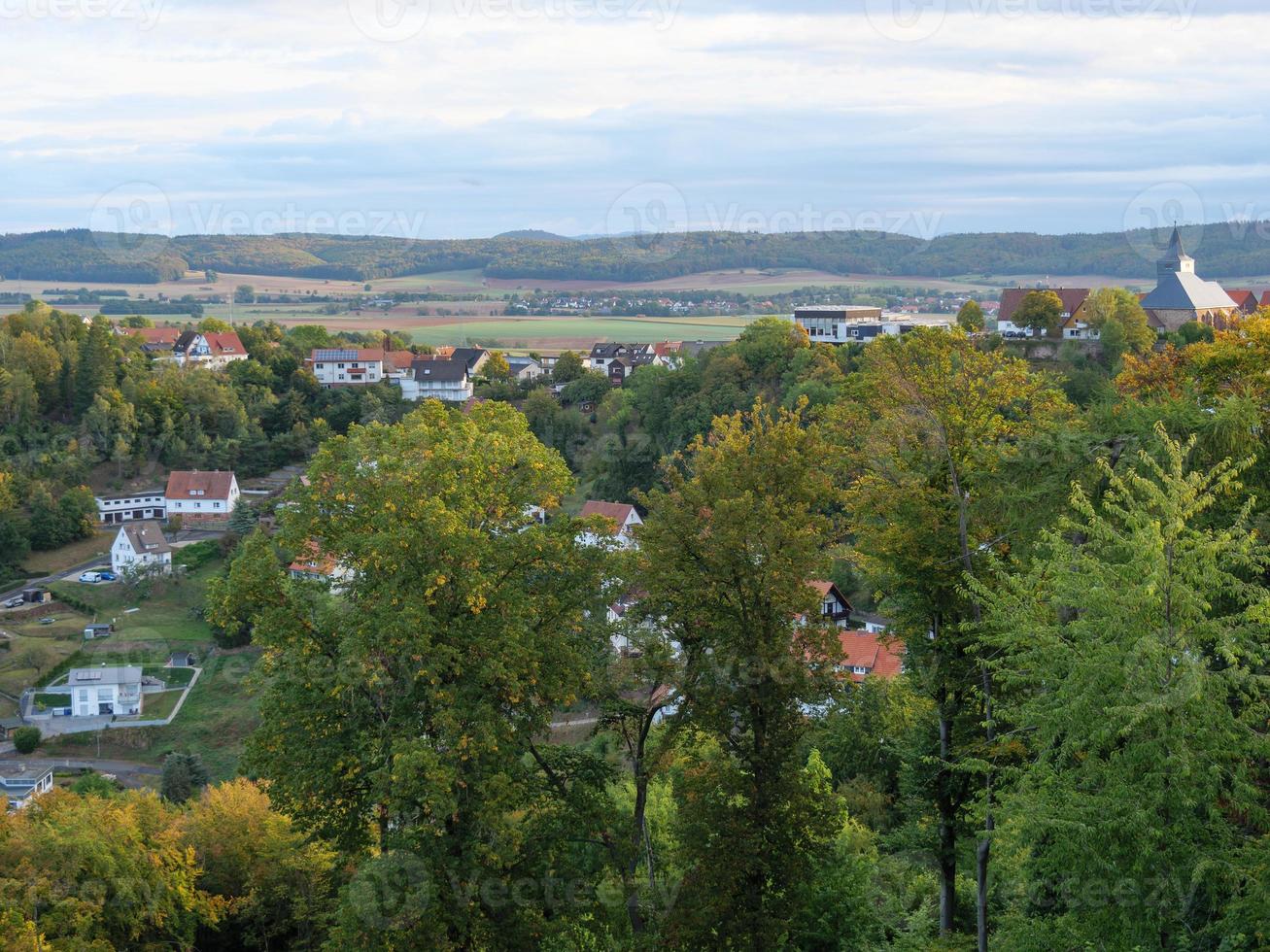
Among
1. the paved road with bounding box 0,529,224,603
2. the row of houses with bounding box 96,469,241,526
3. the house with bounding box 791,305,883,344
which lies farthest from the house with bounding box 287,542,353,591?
the row of houses with bounding box 96,469,241,526

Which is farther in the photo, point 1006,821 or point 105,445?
point 105,445

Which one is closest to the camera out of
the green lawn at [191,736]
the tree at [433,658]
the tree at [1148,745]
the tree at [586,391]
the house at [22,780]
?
the tree at [1148,745]

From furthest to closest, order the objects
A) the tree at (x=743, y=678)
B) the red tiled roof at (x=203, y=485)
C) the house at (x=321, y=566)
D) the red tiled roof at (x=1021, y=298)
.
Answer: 1. the red tiled roof at (x=203, y=485)
2. the red tiled roof at (x=1021, y=298)
3. the house at (x=321, y=566)
4. the tree at (x=743, y=678)

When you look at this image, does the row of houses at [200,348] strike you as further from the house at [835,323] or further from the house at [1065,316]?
the house at [1065,316]

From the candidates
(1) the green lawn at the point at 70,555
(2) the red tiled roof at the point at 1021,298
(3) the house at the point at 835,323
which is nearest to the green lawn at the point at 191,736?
(1) the green lawn at the point at 70,555

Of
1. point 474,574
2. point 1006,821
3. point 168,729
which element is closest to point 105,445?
point 168,729

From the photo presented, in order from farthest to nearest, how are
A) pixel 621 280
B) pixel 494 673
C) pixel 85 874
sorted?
pixel 621 280 → pixel 85 874 → pixel 494 673

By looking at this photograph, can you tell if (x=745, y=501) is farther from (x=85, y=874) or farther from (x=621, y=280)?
(x=621, y=280)
